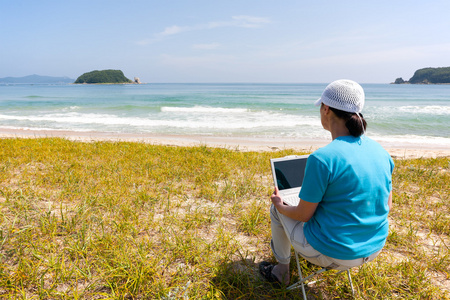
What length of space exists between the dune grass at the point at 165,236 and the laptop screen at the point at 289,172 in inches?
33.7

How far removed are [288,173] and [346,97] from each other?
101 cm

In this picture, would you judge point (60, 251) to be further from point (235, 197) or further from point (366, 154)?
point (366, 154)

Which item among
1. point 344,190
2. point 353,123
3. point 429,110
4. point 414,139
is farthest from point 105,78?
point 344,190

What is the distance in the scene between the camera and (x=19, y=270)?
2.19m

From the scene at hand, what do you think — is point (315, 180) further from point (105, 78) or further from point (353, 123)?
point (105, 78)

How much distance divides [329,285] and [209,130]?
12667 millimetres

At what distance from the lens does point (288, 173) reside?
2436 mm

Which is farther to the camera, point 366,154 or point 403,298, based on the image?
point 403,298

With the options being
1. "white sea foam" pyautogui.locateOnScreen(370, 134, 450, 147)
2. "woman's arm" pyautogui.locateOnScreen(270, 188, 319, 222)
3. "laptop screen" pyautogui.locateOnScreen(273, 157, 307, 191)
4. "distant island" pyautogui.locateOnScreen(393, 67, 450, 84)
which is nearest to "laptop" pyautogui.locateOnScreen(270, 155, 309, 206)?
"laptop screen" pyautogui.locateOnScreen(273, 157, 307, 191)

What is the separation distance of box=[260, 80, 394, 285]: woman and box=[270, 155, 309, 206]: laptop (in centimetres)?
60

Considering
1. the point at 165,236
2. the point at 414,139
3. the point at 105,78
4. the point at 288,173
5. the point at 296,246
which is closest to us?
the point at 296,246

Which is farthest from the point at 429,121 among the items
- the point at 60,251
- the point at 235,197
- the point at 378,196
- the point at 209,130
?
the point at 60,251

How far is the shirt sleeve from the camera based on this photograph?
1.52 meters

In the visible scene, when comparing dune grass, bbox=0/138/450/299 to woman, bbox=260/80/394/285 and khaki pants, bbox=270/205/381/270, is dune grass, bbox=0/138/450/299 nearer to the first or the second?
khaki pants, bbox=270/205/381/270
